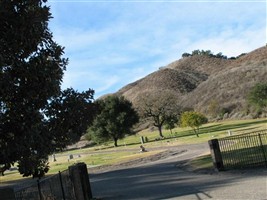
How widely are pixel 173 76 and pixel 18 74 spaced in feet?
575

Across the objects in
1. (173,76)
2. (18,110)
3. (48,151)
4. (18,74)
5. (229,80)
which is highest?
(173,76)

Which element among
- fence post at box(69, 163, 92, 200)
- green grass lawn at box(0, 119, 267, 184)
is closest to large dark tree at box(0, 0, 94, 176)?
fence post at box(69, 163, 92, 200)

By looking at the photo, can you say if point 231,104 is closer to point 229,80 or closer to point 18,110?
point 229,80

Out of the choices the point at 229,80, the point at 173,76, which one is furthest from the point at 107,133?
the point at 173,76

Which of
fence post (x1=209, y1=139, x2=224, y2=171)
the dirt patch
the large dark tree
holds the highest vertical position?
the large dark tree

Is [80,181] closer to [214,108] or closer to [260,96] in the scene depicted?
[260,96]

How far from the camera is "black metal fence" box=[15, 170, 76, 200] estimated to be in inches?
536

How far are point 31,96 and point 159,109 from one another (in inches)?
2885

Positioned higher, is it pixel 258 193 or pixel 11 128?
pixel 11 128

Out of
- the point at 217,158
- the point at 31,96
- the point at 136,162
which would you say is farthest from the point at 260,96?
the point at 31,96

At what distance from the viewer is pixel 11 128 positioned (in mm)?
8750

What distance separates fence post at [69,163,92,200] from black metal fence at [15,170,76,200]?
207mm

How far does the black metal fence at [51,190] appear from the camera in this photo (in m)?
13.6

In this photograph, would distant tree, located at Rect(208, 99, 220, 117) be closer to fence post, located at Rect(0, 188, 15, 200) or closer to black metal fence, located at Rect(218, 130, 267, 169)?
black metal fence, located at Rect(218, 130, 267, 169)
